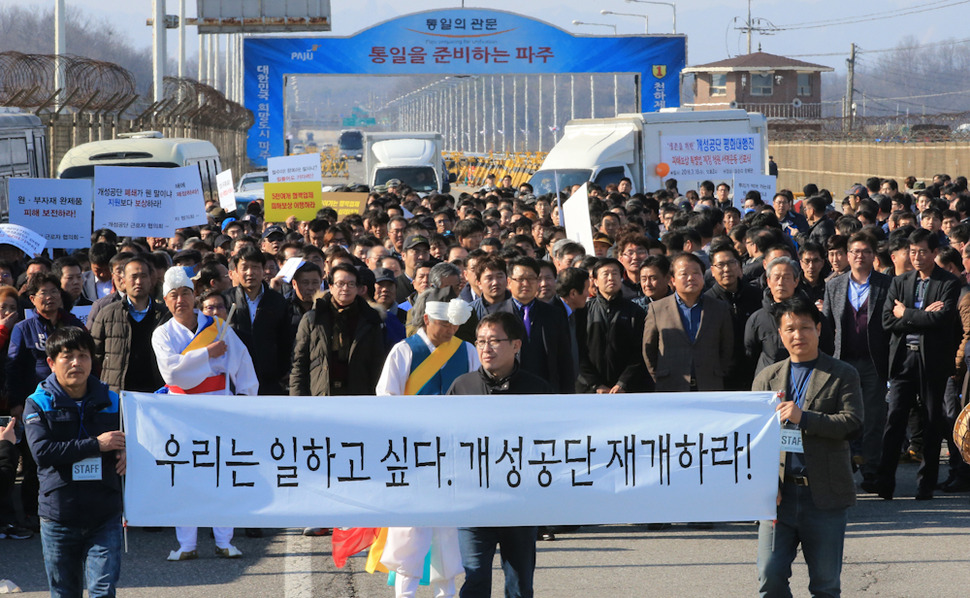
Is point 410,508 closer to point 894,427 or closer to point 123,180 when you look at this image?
point 894,427

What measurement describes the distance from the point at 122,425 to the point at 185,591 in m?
1.64

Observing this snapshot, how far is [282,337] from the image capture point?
888 cm

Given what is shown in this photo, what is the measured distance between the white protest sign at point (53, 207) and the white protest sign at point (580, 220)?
4.99 metres

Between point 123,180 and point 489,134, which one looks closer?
point 123,180

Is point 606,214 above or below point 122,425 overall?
above

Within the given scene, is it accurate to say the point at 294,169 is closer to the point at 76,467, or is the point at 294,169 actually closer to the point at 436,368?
the point at 436,368

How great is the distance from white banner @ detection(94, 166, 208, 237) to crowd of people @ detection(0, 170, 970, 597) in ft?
7.55

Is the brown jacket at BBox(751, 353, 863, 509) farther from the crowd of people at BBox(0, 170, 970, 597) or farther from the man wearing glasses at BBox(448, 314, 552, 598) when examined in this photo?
the man wearing glasses at BBox(448, 314, 552, 598)

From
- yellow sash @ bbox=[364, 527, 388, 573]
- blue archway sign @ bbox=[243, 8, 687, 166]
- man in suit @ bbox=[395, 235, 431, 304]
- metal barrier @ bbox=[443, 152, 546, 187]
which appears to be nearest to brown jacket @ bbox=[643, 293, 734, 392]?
yellow sash @ bbox=[364, 527, 388, 573]

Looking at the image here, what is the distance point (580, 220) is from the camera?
36.3 ft

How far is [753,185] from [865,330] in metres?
10.9

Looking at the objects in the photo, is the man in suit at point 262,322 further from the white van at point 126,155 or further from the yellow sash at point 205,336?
the white van at point 126,155

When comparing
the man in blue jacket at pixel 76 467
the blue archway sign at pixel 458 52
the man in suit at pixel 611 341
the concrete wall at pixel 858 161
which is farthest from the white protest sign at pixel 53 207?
the blue archway sign at pixel 458 52

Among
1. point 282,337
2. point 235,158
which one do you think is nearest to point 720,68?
point 235,158
